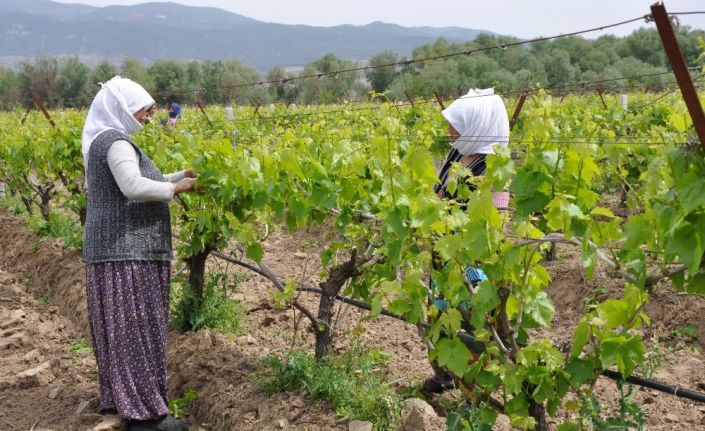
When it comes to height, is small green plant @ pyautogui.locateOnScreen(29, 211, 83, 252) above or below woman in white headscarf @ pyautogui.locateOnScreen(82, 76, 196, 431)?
below

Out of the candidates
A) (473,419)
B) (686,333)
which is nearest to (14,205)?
(686,333)

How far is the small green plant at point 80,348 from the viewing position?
518 centimetres

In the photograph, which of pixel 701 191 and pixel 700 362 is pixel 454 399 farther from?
→ pixel 701 191

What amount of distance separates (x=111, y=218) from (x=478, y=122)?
6.10 ft

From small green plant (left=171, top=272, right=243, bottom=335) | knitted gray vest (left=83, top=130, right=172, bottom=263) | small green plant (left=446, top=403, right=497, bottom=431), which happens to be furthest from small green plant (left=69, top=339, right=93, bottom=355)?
small green plant (left=446, top=403, right=497, bottom=431)

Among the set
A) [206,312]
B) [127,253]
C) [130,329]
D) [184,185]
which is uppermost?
[184,185]

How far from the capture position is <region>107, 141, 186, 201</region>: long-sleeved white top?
3.54 m

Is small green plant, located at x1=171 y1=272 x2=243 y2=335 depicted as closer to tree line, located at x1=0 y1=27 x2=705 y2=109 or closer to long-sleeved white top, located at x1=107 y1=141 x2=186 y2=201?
long-sleeved white top, located at x1=107 y1=141 x2=186 y2=201

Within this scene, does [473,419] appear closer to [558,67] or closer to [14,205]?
[14,205]

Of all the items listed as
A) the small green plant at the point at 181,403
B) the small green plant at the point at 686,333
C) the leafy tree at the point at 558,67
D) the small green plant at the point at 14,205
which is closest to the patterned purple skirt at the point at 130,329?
the small green plant at the point at 181,403

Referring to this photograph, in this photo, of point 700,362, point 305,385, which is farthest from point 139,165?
point 700,362

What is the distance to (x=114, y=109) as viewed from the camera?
368 centimetres

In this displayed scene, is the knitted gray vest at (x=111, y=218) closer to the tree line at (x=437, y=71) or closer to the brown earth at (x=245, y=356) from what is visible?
the brown earth at (x=245, y=356)

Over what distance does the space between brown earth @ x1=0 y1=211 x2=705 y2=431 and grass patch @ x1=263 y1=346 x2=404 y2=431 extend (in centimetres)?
7
